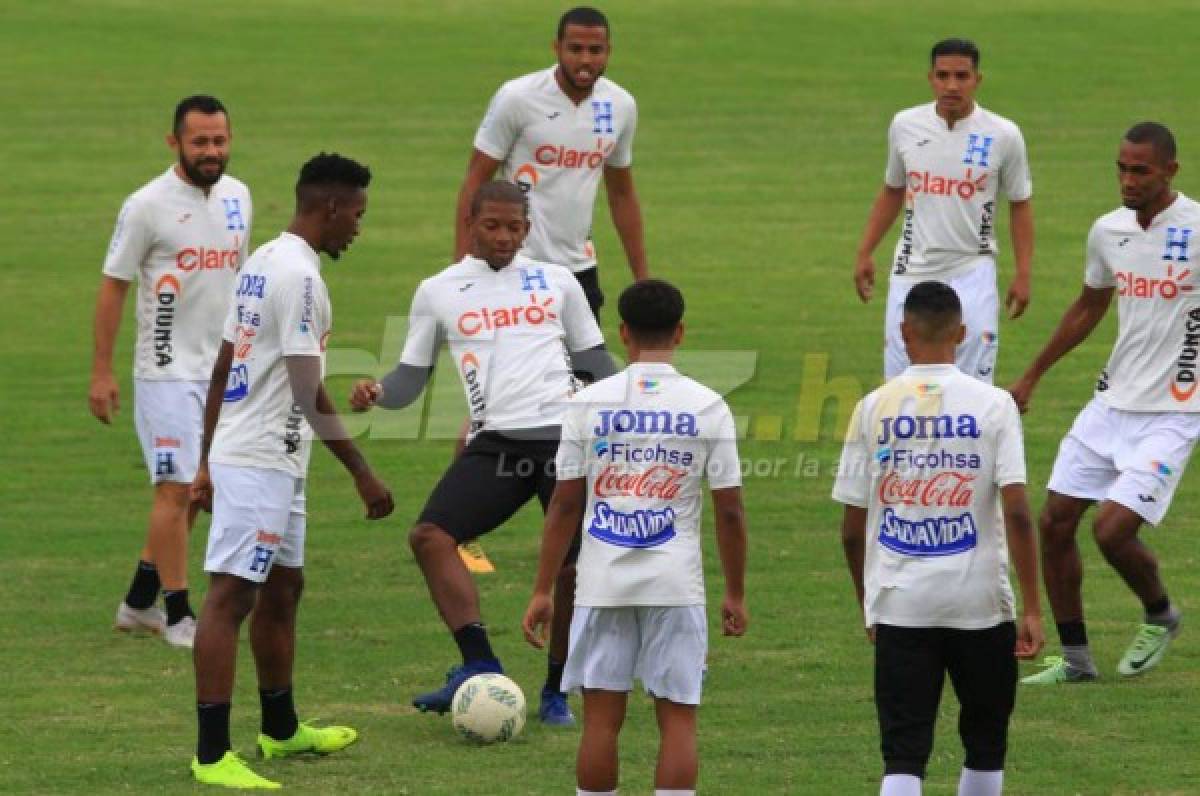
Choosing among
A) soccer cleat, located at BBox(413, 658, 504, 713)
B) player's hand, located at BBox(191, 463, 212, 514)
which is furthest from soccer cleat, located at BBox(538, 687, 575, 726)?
player's hand, located at BBox(191, 463, 212, 514)

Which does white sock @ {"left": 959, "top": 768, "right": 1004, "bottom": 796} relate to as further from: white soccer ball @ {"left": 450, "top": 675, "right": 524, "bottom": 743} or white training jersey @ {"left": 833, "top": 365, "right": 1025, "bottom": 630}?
white soccer ball @ {"left": 450, "top": 675, "right": 524, "bottom": 743}

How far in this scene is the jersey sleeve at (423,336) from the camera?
11.6m

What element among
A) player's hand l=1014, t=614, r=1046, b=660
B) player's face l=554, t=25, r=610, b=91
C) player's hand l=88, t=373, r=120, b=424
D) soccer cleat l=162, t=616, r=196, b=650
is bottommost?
soccer cleat l=162, t=616, r=196, b=650

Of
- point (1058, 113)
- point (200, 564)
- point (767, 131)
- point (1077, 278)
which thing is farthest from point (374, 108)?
point (200, 564)

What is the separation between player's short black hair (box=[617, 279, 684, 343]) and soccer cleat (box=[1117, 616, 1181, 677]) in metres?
3.99

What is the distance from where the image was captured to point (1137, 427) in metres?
12.1

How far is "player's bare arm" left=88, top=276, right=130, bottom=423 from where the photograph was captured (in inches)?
523

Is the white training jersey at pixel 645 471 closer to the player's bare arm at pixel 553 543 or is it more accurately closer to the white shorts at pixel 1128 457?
the player's bare arm at pixel 553 543

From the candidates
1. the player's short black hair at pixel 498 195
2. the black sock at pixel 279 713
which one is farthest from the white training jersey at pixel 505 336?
the black sock at pixel 279 713

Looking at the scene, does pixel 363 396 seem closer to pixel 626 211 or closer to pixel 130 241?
pixel 130 241

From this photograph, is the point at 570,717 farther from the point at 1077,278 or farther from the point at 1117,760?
the point at 1077,278

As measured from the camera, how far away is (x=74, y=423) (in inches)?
792

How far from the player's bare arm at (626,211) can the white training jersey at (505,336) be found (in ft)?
10.7

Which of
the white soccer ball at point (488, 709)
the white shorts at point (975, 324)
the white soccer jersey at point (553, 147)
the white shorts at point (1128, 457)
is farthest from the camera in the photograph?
the white shorts at point (975, 324)
